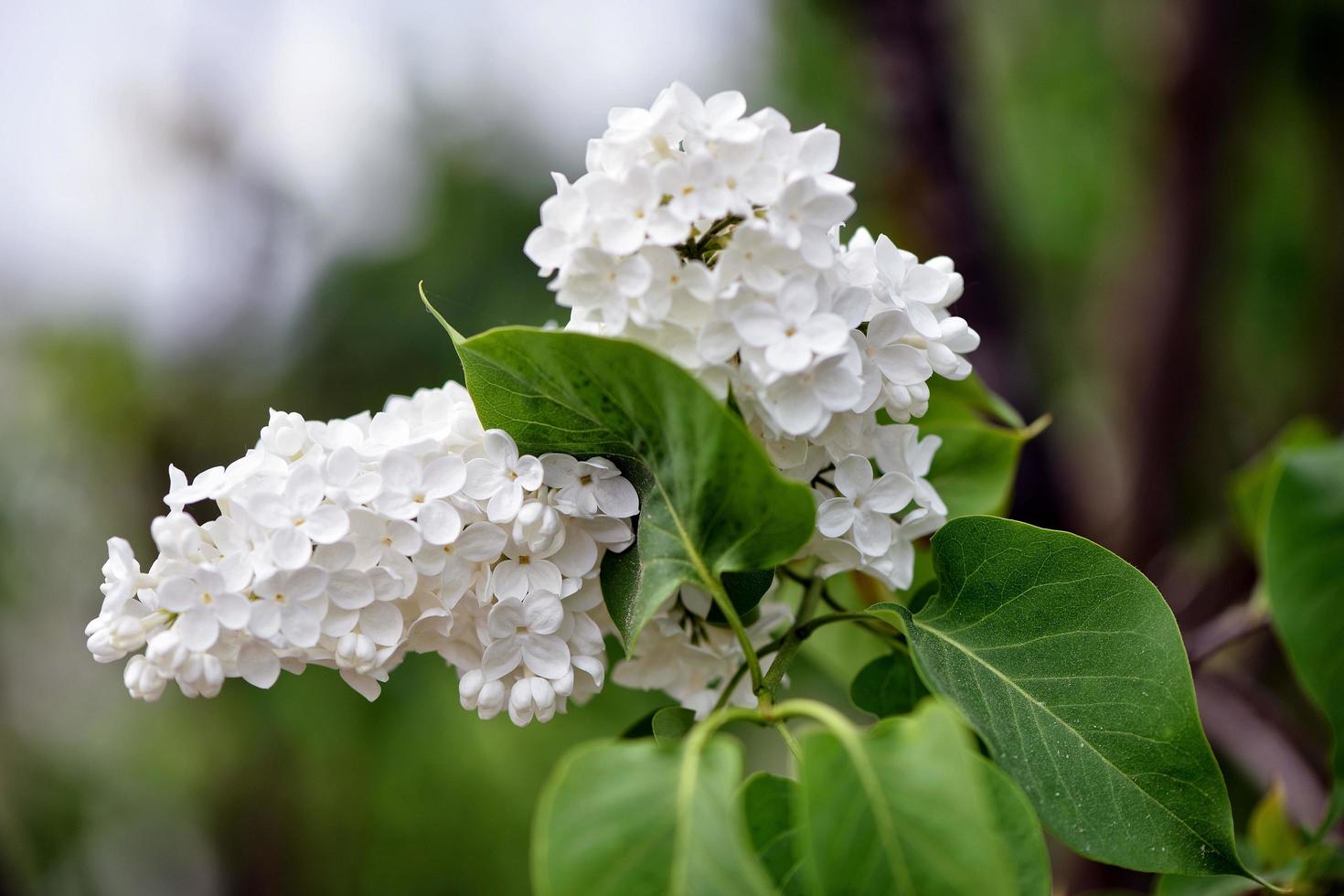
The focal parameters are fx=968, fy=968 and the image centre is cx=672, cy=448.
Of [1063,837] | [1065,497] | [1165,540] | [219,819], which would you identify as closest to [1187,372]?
[1165,540]

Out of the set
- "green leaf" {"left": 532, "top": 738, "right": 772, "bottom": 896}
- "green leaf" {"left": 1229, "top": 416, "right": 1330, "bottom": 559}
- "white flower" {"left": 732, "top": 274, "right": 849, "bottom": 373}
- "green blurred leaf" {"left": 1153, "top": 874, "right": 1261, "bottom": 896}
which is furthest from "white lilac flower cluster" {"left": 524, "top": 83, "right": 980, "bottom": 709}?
"green leaf" {"left": 1229, "top": 416, "right": 1330, "bottom": 559}

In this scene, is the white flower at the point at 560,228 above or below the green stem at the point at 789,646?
above

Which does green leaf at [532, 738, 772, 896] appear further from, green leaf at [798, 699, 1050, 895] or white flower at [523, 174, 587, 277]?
white flower at [523, 174, 587, 277]

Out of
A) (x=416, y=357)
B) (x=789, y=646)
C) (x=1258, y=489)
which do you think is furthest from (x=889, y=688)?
(x=416, y=357)

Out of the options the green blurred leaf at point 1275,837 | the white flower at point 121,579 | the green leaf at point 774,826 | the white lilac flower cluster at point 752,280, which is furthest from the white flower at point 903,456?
the green blurred leaf at point 1275,837

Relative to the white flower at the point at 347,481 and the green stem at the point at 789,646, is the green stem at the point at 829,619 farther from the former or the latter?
the white flower at the point at 347,481

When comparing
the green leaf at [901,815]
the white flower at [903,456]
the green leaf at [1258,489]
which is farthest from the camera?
the green leaf at [1258,489]

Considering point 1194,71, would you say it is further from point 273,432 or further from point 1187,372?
point 273,432
